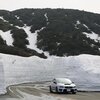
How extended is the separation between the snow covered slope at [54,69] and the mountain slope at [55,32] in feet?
44.4

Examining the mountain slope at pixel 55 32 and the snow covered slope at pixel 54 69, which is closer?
the snow covered slope at pixel 54 69

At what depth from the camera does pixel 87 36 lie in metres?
112

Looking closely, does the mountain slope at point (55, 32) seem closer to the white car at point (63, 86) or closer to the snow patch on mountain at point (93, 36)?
the snow patch on mountain at point (93, 36)

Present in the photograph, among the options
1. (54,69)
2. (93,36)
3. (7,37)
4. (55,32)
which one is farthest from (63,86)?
(93,36)

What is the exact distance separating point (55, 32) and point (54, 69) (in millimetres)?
45374

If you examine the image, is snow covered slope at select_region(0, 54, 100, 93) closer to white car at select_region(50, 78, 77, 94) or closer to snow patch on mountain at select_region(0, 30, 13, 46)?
white car at select_region(50, 78, 77, 94)

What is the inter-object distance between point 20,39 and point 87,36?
21.7m

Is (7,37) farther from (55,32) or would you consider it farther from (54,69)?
(54,69)

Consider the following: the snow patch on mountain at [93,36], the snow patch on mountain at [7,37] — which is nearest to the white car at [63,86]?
the snow patch on mountain at [7,37]

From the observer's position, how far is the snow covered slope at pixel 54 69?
1616 inches

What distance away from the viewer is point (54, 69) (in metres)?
67.4

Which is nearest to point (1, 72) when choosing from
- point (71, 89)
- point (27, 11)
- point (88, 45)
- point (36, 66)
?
point (71, 89)

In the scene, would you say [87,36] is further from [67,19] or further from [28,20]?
[28,20]

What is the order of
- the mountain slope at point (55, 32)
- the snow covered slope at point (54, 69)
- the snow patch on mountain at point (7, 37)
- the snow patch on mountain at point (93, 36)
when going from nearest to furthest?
the snow covered slope at point (54, 69) → the mountain slope at point (55, 32) → the snow patch on mountain at point (7, 37) → the snow patch on mountain at point (93, 36)
